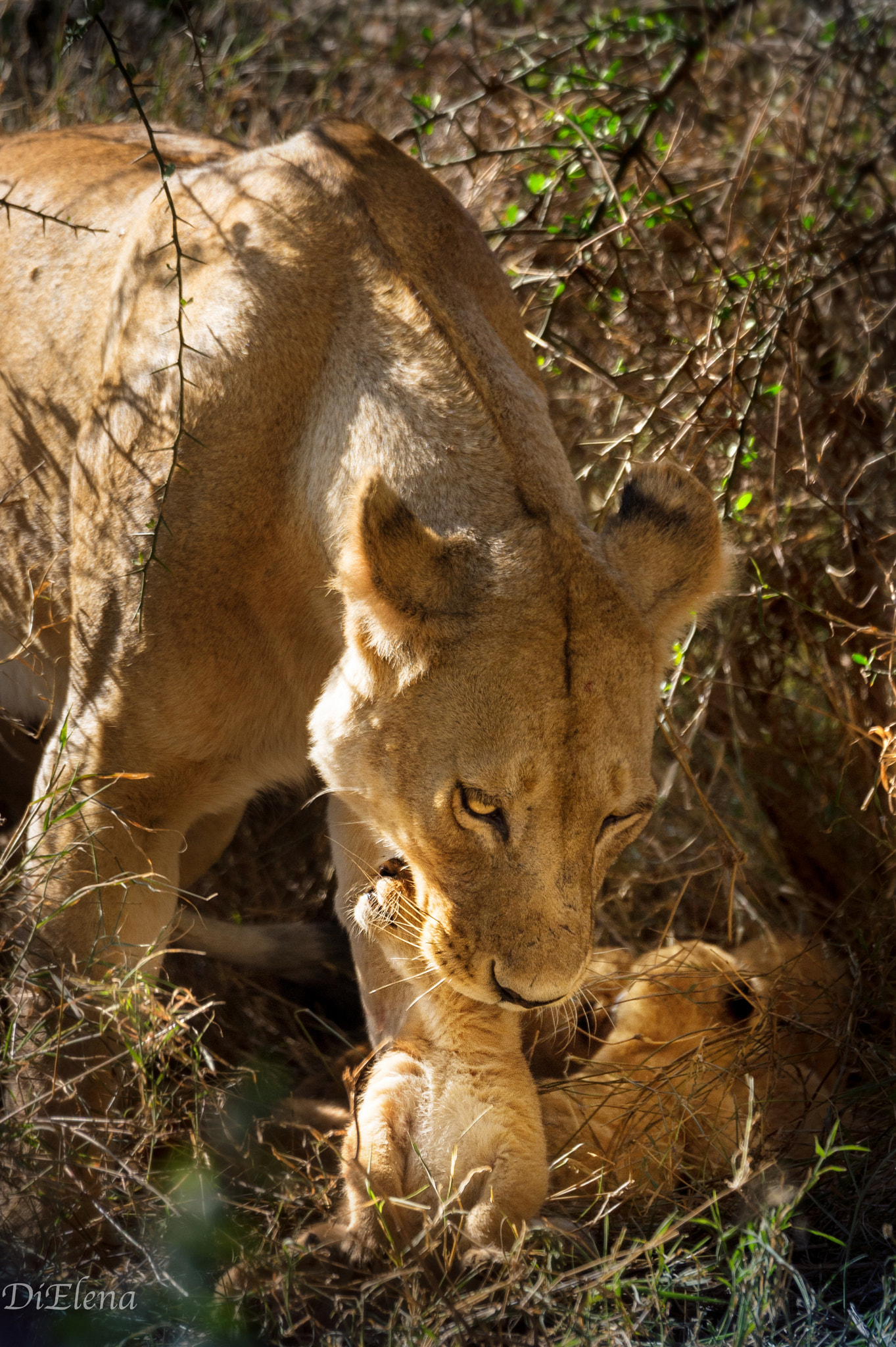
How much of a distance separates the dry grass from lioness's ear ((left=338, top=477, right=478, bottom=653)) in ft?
2.93

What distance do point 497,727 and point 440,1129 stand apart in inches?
32.7

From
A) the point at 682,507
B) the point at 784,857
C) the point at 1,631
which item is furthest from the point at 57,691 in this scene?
the point at 784,857

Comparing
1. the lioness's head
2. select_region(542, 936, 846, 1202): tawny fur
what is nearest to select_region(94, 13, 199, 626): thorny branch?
the lioness's head

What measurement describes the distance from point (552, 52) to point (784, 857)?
3.23m

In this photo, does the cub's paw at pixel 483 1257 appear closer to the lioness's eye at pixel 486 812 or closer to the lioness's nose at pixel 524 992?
the lioness's nose at pixel 524 992

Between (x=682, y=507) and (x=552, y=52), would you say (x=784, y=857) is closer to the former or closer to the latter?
(x=682, y=507)

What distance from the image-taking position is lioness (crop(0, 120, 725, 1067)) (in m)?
1.99

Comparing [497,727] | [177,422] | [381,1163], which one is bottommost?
[381,1163]

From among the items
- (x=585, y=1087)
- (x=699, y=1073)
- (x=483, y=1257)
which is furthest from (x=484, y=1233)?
(x=699, y=1073)

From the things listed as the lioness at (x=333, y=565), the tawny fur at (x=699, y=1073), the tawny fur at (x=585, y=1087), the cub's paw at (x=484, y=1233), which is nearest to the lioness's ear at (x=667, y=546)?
the lioness at (x=333, y=565)

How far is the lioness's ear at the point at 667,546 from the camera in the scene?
224cm

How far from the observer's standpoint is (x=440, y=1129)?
2.23 m

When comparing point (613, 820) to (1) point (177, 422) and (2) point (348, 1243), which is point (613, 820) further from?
(1) point (177, 422)

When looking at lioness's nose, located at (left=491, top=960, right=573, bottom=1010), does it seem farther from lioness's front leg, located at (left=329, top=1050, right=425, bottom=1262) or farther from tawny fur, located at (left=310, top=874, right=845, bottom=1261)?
lioness's front leg, located at (left=329, top=1050, right=425, bottom=1262)
